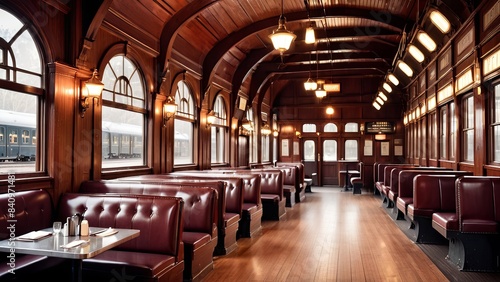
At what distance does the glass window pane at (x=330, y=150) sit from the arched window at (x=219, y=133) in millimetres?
6418

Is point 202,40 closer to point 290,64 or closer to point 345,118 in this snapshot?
point 290,64

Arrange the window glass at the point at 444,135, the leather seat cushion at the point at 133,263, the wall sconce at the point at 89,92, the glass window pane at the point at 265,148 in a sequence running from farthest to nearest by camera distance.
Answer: the glass window pane at the point at 265,148 < the window glass at the point at 444,135 < the wall sconce at the point at 89,92 < the leather seat cushion at the point at 133,263

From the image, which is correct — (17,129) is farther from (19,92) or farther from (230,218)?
(230,218)

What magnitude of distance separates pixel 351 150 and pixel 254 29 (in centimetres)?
876

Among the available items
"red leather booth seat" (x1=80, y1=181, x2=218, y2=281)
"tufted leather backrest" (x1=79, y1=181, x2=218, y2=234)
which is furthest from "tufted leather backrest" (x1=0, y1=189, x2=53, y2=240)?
"tufted leather backrest" (x1=79, y1=181, x2=218, y2=234)

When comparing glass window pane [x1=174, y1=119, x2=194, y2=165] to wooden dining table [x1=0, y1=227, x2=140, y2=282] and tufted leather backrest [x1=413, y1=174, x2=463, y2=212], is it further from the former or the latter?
wooden dining table [x1=0, y1=227, x2=140, y2=282]

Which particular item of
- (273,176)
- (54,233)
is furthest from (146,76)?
(54,233)

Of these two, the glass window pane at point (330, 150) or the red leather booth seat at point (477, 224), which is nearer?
the red leather booth seat at point (477, 224)

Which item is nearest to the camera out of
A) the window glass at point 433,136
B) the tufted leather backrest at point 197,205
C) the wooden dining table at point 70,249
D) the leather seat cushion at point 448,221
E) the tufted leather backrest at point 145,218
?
the wooden dining table at point 70,249

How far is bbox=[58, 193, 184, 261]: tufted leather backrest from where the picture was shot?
3.64m

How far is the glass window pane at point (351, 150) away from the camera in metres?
16.2

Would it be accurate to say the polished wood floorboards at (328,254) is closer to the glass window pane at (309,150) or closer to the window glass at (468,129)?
the window glass at (468,129)

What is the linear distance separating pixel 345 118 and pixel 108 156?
38.9 feet

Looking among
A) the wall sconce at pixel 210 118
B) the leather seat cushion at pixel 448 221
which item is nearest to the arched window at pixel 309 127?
the wall sconce at pixel 210 118
